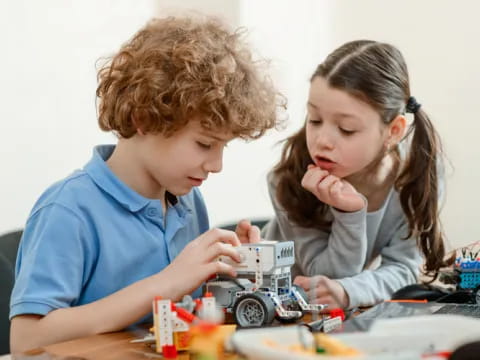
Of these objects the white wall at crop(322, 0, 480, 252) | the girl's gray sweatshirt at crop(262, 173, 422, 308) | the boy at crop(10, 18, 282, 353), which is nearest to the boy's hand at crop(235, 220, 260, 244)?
the boy at crop(10, 18, 282, 353)

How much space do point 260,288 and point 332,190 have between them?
447mm

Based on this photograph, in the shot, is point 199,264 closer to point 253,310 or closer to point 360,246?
point 253,310

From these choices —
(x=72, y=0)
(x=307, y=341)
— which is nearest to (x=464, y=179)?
(x=72, y=0)

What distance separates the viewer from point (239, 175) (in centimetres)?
259

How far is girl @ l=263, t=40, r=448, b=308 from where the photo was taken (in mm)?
1459

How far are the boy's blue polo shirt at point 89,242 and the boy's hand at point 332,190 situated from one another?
1.11 feet

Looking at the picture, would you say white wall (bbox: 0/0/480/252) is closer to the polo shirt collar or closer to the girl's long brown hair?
the girl's long brown hair

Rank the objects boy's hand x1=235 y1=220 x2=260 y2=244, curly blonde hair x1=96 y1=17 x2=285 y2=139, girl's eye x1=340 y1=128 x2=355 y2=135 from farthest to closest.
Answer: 1. girl's eye x1=340 y1=128 x2=355 y2=135
2. boy's hand x1=235 y1=220 x2=260 y2=244
3. curly blonde hair x1=96 y1=17 x2=285 y2=139

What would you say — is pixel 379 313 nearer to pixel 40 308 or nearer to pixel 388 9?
pixel 40 308

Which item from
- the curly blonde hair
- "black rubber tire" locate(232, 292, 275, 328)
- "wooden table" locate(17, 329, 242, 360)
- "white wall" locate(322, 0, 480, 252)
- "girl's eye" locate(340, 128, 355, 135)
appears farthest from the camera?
"white wall" locate(322, 0, 480, 252)

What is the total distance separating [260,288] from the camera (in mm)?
1068

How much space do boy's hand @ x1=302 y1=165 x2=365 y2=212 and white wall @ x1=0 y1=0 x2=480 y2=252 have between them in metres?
0.25

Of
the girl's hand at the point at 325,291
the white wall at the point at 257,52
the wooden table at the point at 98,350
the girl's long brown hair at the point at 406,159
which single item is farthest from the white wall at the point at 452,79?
the wooden table at the point at 98,350

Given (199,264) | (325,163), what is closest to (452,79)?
(325,163)
